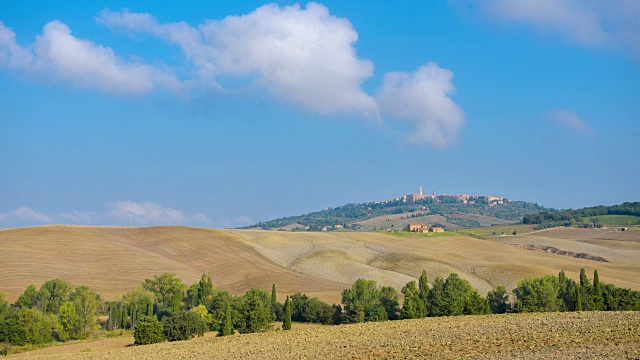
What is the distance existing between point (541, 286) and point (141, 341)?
47.3 m

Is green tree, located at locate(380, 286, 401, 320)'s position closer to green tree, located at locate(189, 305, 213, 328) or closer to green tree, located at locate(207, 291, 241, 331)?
A: green tree, located at locate(207, 291, 241, 331)

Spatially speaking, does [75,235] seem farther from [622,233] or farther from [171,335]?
[622,233]

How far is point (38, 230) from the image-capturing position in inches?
4744

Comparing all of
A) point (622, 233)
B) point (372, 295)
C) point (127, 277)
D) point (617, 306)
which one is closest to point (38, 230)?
point (127, 277)

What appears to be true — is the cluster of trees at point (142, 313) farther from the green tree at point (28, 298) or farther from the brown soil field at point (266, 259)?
the brown soil field at point (266, 259)

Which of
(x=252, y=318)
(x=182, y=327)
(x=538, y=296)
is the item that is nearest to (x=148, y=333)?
(x=182, y=327)

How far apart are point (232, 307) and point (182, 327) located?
15210mm

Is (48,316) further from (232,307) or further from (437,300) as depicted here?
(437,300)

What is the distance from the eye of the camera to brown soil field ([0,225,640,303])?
325ft

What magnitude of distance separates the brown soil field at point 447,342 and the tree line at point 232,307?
10.0 m

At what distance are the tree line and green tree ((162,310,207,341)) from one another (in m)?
0.09

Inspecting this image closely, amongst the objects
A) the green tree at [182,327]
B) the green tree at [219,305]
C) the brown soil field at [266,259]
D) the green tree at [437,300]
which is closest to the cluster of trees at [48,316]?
the brown soil field at [266,259]

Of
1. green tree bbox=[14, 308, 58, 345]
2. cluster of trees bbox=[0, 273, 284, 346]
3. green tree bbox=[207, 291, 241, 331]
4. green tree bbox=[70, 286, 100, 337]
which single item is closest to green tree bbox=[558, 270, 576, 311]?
cluster of trees bbox=[0, 273, 284, 346]

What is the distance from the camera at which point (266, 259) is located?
120 m
